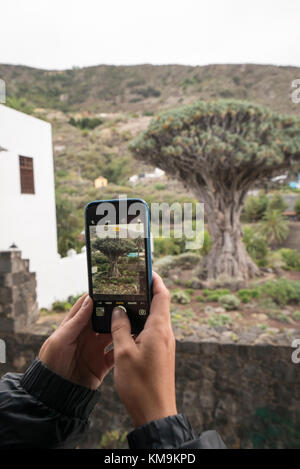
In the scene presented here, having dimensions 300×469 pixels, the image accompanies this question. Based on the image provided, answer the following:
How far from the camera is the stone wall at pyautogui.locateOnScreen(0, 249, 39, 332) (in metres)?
1.76

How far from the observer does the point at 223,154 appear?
261 cm

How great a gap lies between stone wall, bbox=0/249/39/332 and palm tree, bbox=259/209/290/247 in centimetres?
214

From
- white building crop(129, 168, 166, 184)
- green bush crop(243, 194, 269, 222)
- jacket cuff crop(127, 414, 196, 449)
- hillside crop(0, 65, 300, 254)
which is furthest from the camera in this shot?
green bush crop(243, 194, 269, 222)

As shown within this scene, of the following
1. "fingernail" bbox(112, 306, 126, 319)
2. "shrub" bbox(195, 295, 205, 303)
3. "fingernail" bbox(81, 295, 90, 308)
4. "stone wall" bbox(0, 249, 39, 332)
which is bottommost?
"shrub" bbox(195, 295, 205, 303)

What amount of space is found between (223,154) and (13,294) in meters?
1.90

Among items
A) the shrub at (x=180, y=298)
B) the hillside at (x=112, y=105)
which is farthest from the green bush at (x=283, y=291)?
the hillside at (x=112, y=105)

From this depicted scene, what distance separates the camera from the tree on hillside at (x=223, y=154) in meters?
2.54

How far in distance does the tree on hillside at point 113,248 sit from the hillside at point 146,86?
1375mm

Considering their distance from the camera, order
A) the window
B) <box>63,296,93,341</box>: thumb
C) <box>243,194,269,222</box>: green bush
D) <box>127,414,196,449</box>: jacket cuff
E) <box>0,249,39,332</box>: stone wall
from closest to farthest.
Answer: <box>127,414,196,449</box>: jacket cuff, <box>63,296,93,341</box>: thumb, <box>0,249,39,332</box>: stone wall, the window, <box>243,194,269,222</box>: green bush

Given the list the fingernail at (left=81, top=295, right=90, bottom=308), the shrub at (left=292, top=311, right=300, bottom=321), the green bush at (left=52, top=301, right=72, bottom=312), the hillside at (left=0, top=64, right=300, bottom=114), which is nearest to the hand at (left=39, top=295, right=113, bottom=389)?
the fingernail at (left=81, top=295, right=90, bottom=308)

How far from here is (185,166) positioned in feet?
9.13

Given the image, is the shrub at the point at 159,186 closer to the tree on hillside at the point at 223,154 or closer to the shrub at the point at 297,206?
the tree on hillside at the point at 223,154

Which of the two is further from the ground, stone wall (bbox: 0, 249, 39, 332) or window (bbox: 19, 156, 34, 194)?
window (bbox: 19, 156, 34, 194)

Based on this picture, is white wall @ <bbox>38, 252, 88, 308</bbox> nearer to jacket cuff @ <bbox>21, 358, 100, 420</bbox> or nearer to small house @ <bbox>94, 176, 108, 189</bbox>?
small house @ <bbox>94, 176, 108, 189</bbox>
